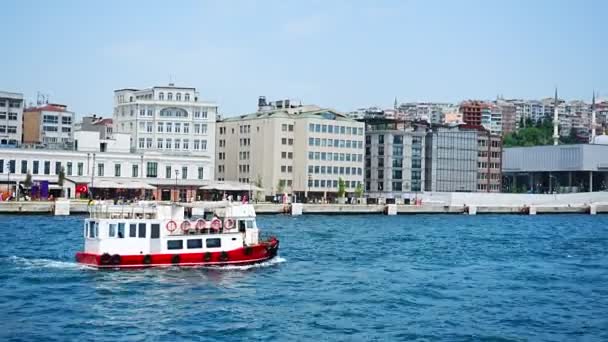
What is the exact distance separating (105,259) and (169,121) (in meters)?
77.5

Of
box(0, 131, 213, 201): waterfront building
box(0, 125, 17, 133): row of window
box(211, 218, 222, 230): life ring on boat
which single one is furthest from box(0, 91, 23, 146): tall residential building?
box(211, 218, 222, 230): life ring on boat

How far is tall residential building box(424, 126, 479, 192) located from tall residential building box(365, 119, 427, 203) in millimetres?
2703

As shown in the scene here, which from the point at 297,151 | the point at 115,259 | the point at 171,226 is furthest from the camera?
the point at 297,151

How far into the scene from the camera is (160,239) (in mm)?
48688

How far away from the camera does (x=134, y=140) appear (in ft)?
402

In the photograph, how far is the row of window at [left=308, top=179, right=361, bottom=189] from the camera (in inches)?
5167

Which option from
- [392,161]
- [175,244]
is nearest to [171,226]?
[175,244]

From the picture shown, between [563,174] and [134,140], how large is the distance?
85107mm

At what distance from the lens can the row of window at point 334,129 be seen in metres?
131

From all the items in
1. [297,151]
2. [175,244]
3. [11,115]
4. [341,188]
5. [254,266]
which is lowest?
[254,266]

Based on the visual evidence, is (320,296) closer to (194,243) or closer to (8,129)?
(194,243)

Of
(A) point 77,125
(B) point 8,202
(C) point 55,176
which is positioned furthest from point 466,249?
(A) point 77,125

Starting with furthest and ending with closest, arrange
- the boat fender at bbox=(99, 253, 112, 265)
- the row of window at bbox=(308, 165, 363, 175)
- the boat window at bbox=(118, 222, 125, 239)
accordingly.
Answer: the row of window at bbox=(308, 165, 363, 175) < the boat window at bbox=(118, 222, 125, 239) < the boat fender at bbox=(99, 253, 112, 265)

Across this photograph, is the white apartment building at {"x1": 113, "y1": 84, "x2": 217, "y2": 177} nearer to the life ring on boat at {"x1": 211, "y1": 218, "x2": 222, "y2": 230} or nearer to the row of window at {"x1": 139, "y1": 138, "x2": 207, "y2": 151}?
the row of window at {"x1": 139, "y1": 138, "x2": 207, "y2": 151}
